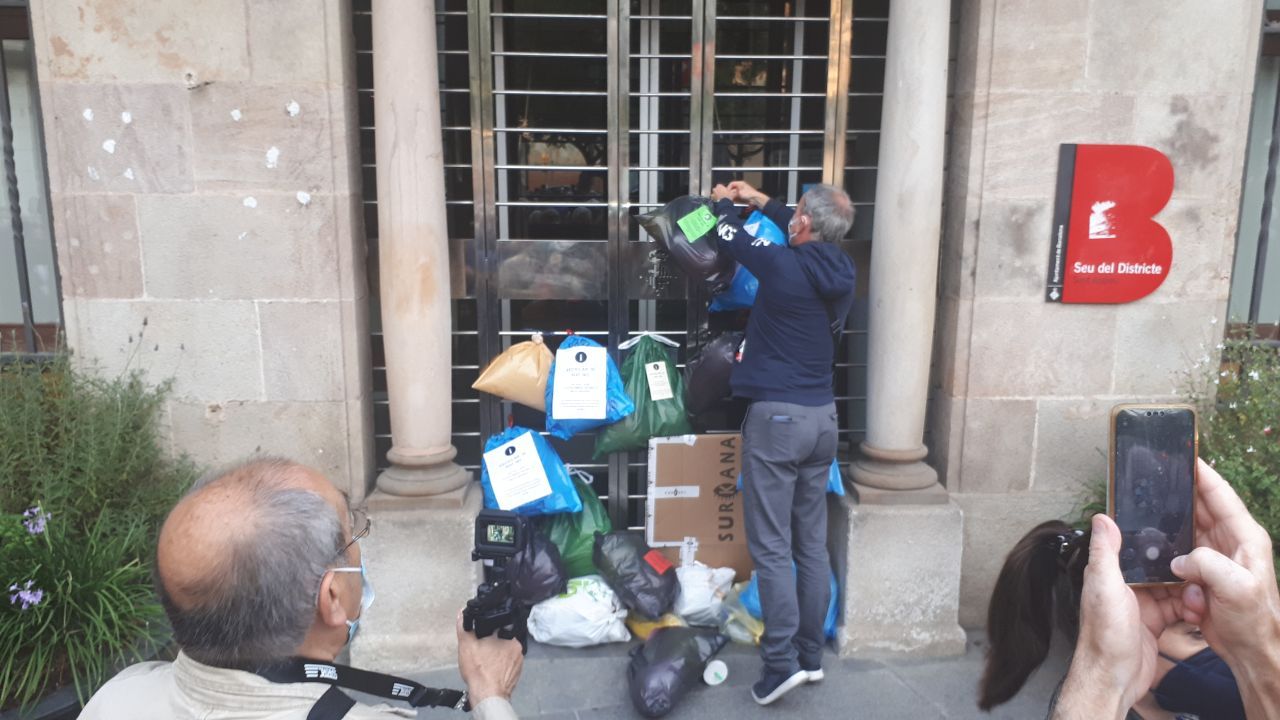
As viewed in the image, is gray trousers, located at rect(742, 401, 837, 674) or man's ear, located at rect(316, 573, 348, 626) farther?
gray trousers, located at rect(742, 401, 837, 674)

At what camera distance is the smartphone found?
4.88 feet

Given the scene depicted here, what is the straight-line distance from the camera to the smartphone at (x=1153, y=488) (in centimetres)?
149

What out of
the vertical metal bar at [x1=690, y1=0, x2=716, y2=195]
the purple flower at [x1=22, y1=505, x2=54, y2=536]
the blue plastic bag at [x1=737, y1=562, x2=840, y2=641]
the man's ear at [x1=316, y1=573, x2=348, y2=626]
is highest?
the vertical metal bar at [x1=690, y1=0, x2=716, y2=195]

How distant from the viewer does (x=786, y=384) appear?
3.82m

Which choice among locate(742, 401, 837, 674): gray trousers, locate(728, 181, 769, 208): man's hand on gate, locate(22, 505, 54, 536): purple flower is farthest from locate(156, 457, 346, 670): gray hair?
locate(728, 181, 769, 208): man's hand on gate

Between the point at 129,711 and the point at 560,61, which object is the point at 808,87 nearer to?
the point at 560,61

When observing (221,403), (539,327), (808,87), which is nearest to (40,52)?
(221,403)

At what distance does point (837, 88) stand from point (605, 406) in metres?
2.02

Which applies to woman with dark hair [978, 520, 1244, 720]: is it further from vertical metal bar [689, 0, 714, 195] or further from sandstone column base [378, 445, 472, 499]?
vertical metal bar [689, 0, 714, 195]

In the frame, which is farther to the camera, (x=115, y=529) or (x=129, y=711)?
(x=115, y=529)

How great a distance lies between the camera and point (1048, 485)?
14.7ft

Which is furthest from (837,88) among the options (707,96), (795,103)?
(707,96)

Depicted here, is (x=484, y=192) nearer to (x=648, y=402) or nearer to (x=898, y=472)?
(x=648, y=402)

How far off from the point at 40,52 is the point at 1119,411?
4479 mm
